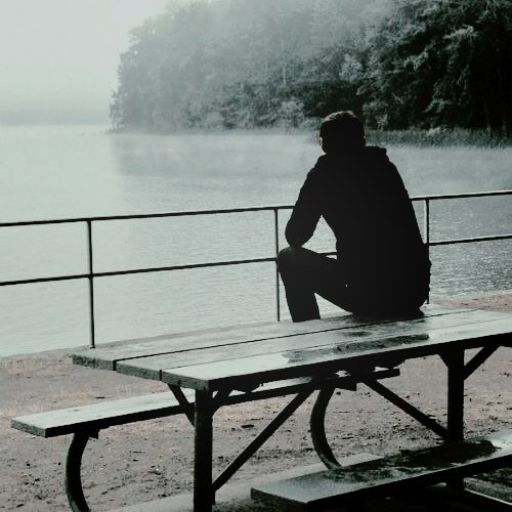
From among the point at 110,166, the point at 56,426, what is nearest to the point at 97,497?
the point at 56,426

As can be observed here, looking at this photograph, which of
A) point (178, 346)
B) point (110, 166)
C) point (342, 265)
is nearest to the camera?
point (178, 346)

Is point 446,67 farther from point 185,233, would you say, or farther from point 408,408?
point 408,408

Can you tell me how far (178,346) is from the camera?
3.34 m

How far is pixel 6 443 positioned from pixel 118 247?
3897cm

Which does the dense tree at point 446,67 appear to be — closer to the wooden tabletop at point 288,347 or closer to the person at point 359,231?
the person at point 359,231

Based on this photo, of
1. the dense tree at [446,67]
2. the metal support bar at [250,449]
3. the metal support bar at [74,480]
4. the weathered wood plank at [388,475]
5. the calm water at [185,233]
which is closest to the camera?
the weathered wood plank at [388,475]

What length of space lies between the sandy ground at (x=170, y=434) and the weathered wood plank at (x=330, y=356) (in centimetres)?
74

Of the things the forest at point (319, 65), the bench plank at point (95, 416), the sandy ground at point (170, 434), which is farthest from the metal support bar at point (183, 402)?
the forest at point (319, 65)

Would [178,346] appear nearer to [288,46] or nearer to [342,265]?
[342,265]

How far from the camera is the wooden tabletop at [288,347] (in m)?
3.01

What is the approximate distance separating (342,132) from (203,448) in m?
1.36

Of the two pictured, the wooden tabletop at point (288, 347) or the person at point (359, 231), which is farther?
the person at point (359, 231)

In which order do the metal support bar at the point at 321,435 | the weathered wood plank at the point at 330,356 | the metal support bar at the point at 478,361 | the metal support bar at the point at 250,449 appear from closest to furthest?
the weathered wood plank at the point at 330,356 → the metal support bar at the point at 250,449 → the metal support bar at the point at 478,361 → the metal support bar at the point at 321,435

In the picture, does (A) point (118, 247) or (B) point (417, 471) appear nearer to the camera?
(B) point (417, 471)
